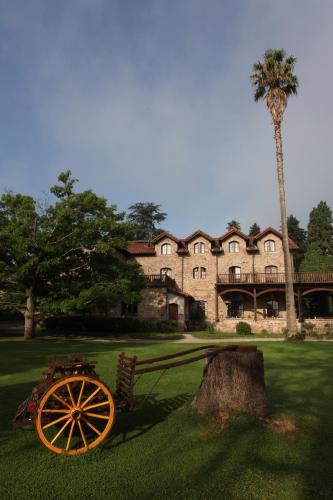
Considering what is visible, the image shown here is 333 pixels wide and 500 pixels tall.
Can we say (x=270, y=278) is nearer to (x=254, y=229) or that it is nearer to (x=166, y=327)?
(x=166, y=327)

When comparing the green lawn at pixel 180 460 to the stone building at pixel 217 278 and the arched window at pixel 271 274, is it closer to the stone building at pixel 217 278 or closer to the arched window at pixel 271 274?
the stone building at pixel 217 278

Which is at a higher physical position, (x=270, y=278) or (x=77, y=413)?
(x=270, y=278)

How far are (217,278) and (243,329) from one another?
5.64 meters

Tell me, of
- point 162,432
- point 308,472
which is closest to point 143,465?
point 162,432

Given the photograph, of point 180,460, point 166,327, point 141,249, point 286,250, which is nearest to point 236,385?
point 180,460

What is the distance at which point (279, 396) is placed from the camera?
7.49m

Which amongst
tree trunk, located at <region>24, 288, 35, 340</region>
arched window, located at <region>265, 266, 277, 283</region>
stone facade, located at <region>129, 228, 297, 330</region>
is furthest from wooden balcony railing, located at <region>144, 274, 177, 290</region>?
tree trunk, located at <region>24, 288, 35, 340</region>

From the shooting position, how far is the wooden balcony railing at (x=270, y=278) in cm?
3033

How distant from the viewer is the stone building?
31062mm

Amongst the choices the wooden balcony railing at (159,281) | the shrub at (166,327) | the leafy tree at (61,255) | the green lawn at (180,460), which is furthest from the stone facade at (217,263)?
the green lawn at (180,460)

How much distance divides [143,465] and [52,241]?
1807cm

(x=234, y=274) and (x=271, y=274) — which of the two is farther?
(x=271, y=274)

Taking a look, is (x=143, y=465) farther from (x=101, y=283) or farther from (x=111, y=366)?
(x=101, y=283)

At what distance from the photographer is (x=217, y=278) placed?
3222cm
